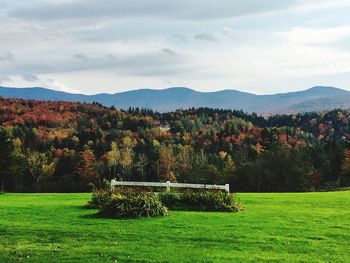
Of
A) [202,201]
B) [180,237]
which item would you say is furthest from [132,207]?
[180,237]

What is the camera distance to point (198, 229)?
19250 mm

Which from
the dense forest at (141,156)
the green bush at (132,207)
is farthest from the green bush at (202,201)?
the dense forest at (141,156)

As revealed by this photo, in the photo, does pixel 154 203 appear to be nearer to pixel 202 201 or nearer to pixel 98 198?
pixel 202 201

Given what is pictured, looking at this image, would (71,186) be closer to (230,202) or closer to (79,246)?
(230,202)

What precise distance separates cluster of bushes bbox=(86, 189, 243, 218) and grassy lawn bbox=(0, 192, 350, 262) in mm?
941

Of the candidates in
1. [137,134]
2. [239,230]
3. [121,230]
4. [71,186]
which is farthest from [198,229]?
[137,134]

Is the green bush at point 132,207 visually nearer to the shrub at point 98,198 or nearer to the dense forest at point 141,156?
the shrub at point 98,198

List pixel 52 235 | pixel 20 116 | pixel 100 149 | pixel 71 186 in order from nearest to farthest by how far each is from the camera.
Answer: pixel 52 235
pixel 71 186
pixel 100 149
pixel 20 116

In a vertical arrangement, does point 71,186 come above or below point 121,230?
below

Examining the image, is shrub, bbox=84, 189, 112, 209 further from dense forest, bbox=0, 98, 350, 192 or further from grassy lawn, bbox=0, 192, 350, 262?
dense forest, bbox=0, 98, 350, 192

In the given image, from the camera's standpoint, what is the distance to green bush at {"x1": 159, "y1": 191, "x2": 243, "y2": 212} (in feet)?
83.6

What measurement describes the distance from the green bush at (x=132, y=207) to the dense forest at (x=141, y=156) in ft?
60.1

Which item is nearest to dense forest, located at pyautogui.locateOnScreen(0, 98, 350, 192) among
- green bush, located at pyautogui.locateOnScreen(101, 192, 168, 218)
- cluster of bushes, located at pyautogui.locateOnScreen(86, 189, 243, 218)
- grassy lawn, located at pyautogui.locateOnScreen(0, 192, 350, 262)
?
cluster of bushes, located at pyautogui.locateOnScreen(86, 189, 243, 218)

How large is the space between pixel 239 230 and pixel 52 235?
669 centimetres
